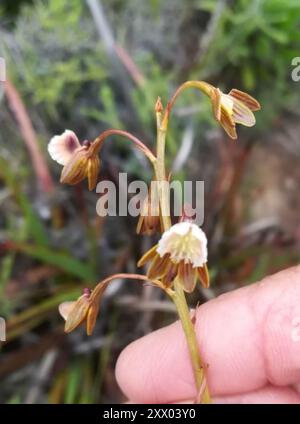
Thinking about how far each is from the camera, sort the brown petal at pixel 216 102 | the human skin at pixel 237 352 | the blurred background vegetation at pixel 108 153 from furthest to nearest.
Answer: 1. the blurred background vegetation at pixel 108 153
2. the human skin at pixel 237 352
3. the brown petal at pixel 216 102

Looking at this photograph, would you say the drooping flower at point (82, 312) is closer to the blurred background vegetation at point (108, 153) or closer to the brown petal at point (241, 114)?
the brown petal at point (241, 114)

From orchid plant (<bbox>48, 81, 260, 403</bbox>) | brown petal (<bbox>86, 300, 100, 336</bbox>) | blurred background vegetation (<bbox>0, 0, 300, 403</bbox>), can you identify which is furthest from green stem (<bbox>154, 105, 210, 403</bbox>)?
blurred background vegetation (<bbox>0, 0, 300, 403</bbox>)

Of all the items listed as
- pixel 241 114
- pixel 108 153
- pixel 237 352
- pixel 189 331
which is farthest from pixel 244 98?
pixel 108 153

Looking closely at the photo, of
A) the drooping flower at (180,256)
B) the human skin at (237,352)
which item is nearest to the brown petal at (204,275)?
the drooping flower at (180,256)

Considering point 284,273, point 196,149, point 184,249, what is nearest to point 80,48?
point 196,149

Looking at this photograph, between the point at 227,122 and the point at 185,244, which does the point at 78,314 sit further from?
the point at 227,122

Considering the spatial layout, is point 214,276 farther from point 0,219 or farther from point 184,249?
point 184,249

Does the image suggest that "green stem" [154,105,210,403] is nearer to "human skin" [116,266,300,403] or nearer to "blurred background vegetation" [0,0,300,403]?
"human skin" [116,266,300,403]
